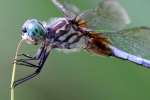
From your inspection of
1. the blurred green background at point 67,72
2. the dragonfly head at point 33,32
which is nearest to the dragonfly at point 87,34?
the dragonfly head at point 33,32

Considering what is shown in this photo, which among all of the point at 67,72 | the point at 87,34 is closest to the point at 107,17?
the point at 87,34

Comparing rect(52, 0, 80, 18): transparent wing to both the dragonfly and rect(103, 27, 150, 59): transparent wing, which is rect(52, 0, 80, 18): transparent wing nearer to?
the dragonfly

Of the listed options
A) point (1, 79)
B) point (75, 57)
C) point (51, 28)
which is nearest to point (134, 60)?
point (51, 28)

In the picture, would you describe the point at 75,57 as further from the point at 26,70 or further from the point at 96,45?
the point at 96,45

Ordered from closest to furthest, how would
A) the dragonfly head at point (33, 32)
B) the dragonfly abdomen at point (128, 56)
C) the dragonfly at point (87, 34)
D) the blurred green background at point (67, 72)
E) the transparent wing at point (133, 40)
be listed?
the dragonfly head at point (33, 32) → the dragonfly at point (87, 34) → the transparent wing at point (133, 40) → the dragonfly abdomen at point (128, 56) → the blurred green background at point (67, 72)

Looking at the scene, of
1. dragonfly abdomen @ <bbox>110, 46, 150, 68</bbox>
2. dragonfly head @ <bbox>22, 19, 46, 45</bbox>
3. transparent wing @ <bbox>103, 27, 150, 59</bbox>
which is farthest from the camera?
dragonfly abdomen @ <bbox>110, 46, 150, 68</bbox>

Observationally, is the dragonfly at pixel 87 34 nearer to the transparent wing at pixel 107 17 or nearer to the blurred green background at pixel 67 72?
the transparent wing at pixel 107 17

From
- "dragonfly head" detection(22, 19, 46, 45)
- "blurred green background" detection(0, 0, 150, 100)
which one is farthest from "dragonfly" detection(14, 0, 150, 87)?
"blurred green background" detection(0, 0, 150, 100)
